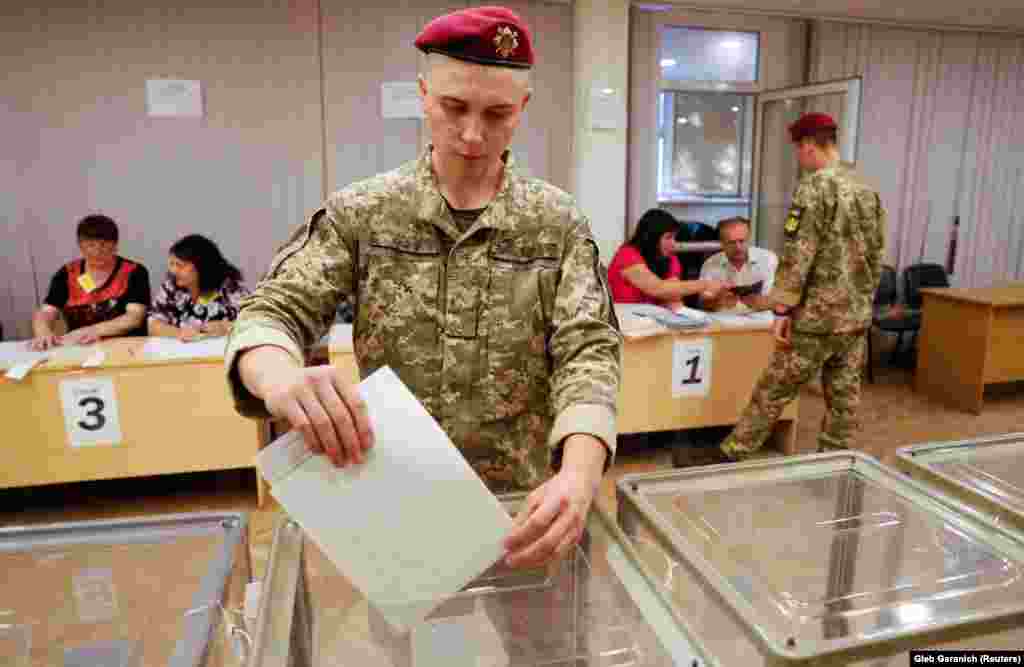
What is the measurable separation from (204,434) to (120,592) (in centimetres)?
191

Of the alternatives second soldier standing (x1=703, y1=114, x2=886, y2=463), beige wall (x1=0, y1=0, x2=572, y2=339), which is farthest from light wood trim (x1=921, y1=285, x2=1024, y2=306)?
beige wall (x1=0, y1=0, x2=572, y2=339)

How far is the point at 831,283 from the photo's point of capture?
270 cm

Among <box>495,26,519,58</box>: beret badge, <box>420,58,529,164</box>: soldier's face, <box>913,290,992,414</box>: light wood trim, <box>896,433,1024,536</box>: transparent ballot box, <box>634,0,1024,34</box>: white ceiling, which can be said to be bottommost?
<box>913,290,992,414</box>: light wood trim

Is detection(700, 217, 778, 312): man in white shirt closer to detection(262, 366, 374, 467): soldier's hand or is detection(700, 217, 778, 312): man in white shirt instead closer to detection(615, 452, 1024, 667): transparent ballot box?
detection(615, 452, 1024, 667): transparent ballot box

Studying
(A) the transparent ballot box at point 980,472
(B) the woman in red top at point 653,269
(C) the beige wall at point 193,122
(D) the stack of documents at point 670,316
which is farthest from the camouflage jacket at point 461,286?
(C) the beige wall at point 193,122

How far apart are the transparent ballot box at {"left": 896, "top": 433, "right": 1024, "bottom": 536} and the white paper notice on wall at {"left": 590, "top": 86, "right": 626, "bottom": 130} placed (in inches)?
126

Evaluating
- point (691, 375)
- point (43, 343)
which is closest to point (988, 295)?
point (691, 375)

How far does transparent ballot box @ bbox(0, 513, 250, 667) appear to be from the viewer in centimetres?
75

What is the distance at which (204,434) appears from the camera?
2609 mm

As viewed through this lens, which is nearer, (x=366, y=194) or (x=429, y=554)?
(x=429, y=554)

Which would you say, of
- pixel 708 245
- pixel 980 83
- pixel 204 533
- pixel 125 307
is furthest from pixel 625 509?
pixel 980 83

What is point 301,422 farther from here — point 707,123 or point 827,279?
point 707,123

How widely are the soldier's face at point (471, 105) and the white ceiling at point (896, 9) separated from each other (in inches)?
146

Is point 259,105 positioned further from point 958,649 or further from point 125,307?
point 958,649
